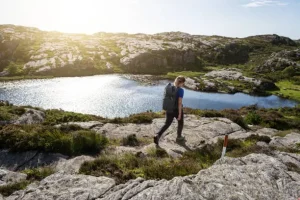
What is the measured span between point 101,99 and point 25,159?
4270 centimetres

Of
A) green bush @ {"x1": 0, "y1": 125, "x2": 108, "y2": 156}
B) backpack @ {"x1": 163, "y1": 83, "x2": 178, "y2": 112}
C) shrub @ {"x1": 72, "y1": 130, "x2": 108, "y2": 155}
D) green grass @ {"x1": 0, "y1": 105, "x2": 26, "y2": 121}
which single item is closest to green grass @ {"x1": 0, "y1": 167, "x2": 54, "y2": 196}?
green bush @ {"x1": 0, "y1": 125, "x2": 108, "y2": 156}

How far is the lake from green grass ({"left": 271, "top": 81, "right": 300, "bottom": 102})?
13.4 ft

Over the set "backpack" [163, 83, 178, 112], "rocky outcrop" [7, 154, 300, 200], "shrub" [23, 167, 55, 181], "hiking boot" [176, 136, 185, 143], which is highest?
"backpack" [163, 83, 178, 112]

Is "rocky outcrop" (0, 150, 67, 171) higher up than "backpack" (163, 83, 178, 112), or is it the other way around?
"backpack" (163, 83, 178, 112)

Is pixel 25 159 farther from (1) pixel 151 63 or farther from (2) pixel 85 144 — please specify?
(1) pixel 151 63

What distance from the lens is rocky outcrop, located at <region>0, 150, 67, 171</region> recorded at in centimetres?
1051

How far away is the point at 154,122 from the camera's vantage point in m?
20.4

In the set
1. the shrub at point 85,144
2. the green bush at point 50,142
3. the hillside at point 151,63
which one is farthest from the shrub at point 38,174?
the hillside at point 151,63

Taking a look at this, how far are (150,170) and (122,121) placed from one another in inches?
456

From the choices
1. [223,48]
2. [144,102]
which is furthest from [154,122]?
[223,48]

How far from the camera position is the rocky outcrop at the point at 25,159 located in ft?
34.5

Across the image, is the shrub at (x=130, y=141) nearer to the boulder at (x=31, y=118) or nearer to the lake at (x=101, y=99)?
the boulder at (x=31, y=118)

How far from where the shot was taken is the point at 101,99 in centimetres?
5328

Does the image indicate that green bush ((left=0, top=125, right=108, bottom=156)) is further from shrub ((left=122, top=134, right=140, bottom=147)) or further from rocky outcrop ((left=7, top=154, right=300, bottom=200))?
rocky outcrop ((left=7, top=154, right=300, bottom=200))
